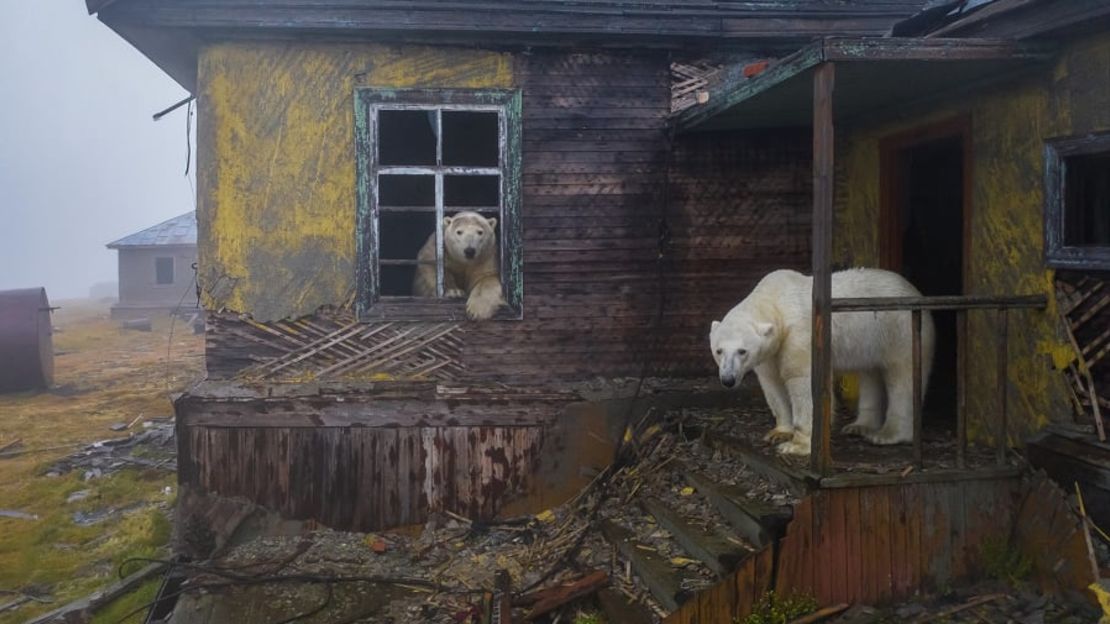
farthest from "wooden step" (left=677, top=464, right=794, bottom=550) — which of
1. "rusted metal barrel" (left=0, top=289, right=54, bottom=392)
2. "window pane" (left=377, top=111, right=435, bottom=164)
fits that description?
"rusted metal barrel" (left=0, top=289, right=54, bottom=392)

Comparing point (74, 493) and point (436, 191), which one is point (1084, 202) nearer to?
point (436, 191)

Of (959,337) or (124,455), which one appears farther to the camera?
(124,455)

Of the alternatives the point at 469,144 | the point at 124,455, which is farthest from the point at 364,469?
the point at 124,455

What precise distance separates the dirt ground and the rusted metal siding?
43.9 inches

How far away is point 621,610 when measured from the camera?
4.49 metres

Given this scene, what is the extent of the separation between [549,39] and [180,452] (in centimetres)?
435

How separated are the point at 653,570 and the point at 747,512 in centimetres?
64

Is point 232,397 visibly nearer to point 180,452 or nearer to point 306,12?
point 180,452

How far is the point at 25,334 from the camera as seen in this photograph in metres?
14.8

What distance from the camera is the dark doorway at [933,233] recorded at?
6113 millimetres

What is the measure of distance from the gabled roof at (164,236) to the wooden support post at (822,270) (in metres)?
27.2

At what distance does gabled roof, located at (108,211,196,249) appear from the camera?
2719cm

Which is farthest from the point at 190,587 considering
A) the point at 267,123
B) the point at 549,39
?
the point at 549,39

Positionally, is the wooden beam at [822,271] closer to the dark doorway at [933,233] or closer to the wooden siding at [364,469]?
the dark doorway at [933,233]
